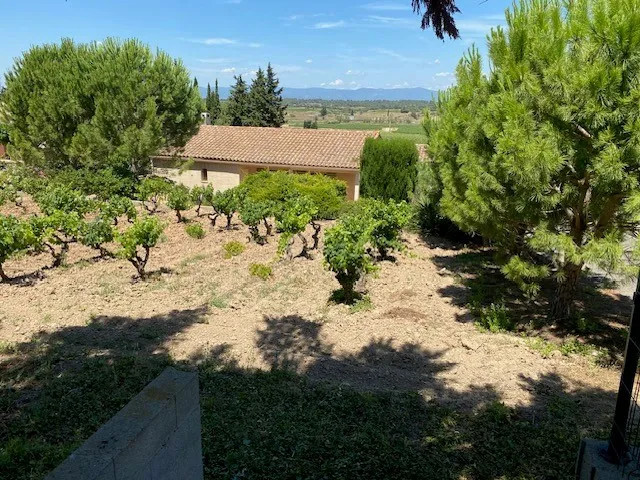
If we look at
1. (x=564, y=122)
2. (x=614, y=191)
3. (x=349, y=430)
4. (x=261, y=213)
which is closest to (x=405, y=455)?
(x=349, y=430)

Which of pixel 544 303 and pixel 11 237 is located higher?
pixel 11 237

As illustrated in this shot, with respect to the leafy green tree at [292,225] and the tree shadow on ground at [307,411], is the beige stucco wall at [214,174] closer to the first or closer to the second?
the leafy green tree at [292,225]

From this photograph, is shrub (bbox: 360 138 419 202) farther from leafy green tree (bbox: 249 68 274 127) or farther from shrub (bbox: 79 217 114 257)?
leafy green tree (bbox: 249 68 274 127)

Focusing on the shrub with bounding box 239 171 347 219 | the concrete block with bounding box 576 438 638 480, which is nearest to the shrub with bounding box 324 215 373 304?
the concrete block with bounding box 576 438 638 480

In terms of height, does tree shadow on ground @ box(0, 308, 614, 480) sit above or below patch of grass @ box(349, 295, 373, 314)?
above

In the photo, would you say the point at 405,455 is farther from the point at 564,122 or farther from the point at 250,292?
the point at 250,292

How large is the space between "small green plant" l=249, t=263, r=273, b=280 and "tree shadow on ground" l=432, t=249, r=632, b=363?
12.3ft

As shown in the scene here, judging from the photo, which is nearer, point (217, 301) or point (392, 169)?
point (217, 301)

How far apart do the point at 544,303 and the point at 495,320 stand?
2.21 metres

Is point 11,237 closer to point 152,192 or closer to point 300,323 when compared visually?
point 300,323

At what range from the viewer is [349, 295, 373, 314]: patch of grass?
905cm

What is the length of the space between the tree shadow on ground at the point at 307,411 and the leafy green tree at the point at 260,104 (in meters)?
36.8

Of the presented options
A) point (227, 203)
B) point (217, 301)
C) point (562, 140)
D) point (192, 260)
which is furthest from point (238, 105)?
point (562, 140)

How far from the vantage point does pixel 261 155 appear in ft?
83.2
